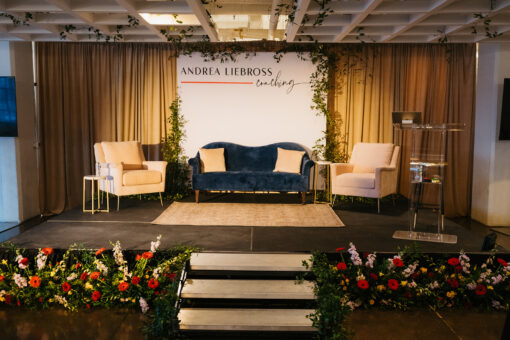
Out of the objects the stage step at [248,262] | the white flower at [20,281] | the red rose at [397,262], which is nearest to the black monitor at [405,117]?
the red rose at [397,262]

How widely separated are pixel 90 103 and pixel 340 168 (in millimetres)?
4183

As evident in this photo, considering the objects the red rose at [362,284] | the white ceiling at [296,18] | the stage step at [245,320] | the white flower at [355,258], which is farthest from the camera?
the white ceiling at [296,18]

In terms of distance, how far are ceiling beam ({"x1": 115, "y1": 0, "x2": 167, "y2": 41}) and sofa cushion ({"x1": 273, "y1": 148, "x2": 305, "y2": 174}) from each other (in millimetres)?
2471

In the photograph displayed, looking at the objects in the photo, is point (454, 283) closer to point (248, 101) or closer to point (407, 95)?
point (407, 95)

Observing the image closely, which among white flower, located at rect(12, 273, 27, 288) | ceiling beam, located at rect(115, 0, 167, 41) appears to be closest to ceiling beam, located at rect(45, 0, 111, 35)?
ceiling beam, located at rect(115, 0, 167, 41)

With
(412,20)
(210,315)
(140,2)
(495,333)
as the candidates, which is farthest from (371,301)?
(140,2)

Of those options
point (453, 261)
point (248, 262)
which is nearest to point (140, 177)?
point (248, 262)

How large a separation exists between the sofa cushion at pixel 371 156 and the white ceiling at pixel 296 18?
61.0 inches

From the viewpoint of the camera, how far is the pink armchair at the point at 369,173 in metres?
5.61

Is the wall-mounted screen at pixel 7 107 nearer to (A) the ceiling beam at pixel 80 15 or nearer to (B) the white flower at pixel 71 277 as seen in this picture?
(A) the ceiling beam at pixel 80 15

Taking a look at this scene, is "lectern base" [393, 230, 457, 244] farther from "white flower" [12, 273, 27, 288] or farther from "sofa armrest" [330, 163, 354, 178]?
"white flower" [12, 273, 27, 288]

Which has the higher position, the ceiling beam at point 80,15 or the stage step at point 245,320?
the ceiling beam at point 80,15

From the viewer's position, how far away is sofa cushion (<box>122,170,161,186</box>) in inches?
224

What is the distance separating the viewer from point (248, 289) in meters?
3.51
